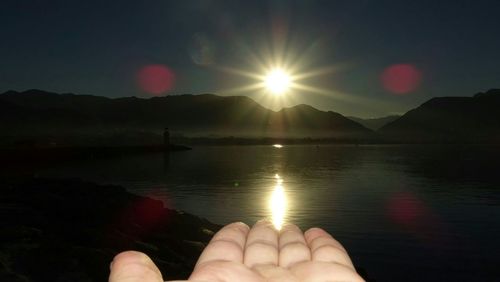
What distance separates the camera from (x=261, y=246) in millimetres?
3885

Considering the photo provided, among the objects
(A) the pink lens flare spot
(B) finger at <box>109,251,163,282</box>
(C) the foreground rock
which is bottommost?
(A) the pink lens flare spot

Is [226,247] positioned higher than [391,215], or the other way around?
[226,247]

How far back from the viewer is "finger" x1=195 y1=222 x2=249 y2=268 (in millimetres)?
3752

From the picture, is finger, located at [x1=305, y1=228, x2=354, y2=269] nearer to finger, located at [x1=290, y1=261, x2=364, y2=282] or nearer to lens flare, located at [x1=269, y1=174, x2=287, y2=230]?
finger, located at [x1=290, y1=261, x2=364, y2=282]

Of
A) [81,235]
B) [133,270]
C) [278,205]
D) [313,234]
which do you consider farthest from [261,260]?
[278,205]

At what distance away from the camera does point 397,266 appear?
2600 centimetres

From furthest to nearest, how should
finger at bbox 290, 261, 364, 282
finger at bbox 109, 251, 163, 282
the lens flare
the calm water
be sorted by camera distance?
1. the lens flare
2. the calm water
3. finger at bbox 290, 261, 364, 282
4. finger at bbox 109, 251, 163, 282

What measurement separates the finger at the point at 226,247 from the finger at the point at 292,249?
358mm

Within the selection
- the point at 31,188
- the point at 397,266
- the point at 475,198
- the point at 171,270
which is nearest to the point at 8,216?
the point at 171,270

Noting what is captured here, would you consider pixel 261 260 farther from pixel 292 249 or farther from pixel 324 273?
pixel 324 273

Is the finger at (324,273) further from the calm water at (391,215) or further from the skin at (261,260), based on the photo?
the calm water at (391,215)

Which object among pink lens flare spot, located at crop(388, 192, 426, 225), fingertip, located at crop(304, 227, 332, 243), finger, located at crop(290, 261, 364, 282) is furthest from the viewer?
pink lens flare spot, located at crop(388, 192, 426, 225)

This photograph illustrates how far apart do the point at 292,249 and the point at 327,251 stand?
1.00 ft

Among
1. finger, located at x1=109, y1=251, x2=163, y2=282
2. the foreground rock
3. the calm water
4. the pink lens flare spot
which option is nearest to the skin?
finger, located at x1=109, y1=251, x2=163, y2=282
